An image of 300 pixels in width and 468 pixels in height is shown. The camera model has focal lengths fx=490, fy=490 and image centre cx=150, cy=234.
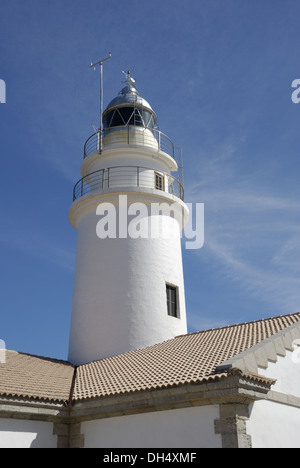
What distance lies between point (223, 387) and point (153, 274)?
8397 mm

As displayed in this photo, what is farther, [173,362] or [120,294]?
[120,294]

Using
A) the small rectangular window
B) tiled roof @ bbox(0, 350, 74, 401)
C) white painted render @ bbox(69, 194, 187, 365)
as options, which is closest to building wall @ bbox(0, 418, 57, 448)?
tiled roof @ bbox(0, 350, 74, 401)

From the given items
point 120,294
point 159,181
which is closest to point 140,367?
point 120,294

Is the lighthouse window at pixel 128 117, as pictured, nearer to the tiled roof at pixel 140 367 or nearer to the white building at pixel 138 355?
the white building at pixel 138 355

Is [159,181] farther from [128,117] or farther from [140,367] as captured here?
[140,367]

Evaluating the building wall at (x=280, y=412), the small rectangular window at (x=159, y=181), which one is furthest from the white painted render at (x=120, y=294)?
the building wall at (x=280, y=412)

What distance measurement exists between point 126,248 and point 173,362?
6315 mm

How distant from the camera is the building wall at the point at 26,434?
33.3 ft

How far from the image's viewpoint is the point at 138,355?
14031mm

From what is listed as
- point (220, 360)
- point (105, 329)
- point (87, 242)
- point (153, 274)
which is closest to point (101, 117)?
point (87, 242)

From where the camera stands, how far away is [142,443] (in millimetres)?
9883

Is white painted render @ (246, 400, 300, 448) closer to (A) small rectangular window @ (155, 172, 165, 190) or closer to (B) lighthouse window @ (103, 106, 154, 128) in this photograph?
(A) small rectangular window @ (155, 172, 165, 190)

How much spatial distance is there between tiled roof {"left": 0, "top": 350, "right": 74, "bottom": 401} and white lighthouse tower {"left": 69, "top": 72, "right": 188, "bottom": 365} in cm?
203

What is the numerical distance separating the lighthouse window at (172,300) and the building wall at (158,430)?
22.3ft
